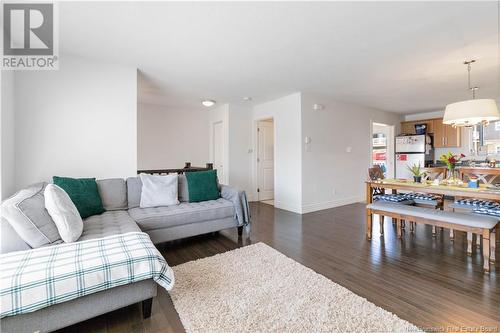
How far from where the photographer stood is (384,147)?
23.8 feet

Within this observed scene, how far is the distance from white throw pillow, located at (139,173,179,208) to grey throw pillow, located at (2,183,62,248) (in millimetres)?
1165

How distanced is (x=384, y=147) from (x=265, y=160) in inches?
159

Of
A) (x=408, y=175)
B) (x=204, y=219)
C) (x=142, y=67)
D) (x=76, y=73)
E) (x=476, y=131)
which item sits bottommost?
(x=204, y=219)

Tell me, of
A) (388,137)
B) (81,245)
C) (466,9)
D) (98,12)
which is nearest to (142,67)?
(98,12)

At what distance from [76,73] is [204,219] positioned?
2.43 m

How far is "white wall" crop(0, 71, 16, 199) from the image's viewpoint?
2303mm

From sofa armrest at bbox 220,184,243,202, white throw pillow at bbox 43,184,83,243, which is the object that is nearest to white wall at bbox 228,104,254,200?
sofa armrest at bbox 220,184,243,202

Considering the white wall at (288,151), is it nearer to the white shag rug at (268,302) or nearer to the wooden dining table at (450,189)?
the wooden dining table at (450,189)

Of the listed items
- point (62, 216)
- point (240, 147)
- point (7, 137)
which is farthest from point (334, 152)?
point (7, 137)

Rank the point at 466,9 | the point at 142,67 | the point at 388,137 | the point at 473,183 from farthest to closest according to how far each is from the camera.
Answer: the point at 388,137, the point at 142,67, the point at 473,183, the point at 466,9

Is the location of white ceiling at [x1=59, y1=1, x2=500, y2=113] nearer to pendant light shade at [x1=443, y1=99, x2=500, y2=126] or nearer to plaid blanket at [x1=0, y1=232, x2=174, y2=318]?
pendant light shade at [x1=443, y1=99, x2=500, y2=126]

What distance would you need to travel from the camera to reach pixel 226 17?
2.06 metres

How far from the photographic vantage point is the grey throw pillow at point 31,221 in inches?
64.4

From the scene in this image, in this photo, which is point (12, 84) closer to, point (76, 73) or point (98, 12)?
point (76, 73)
